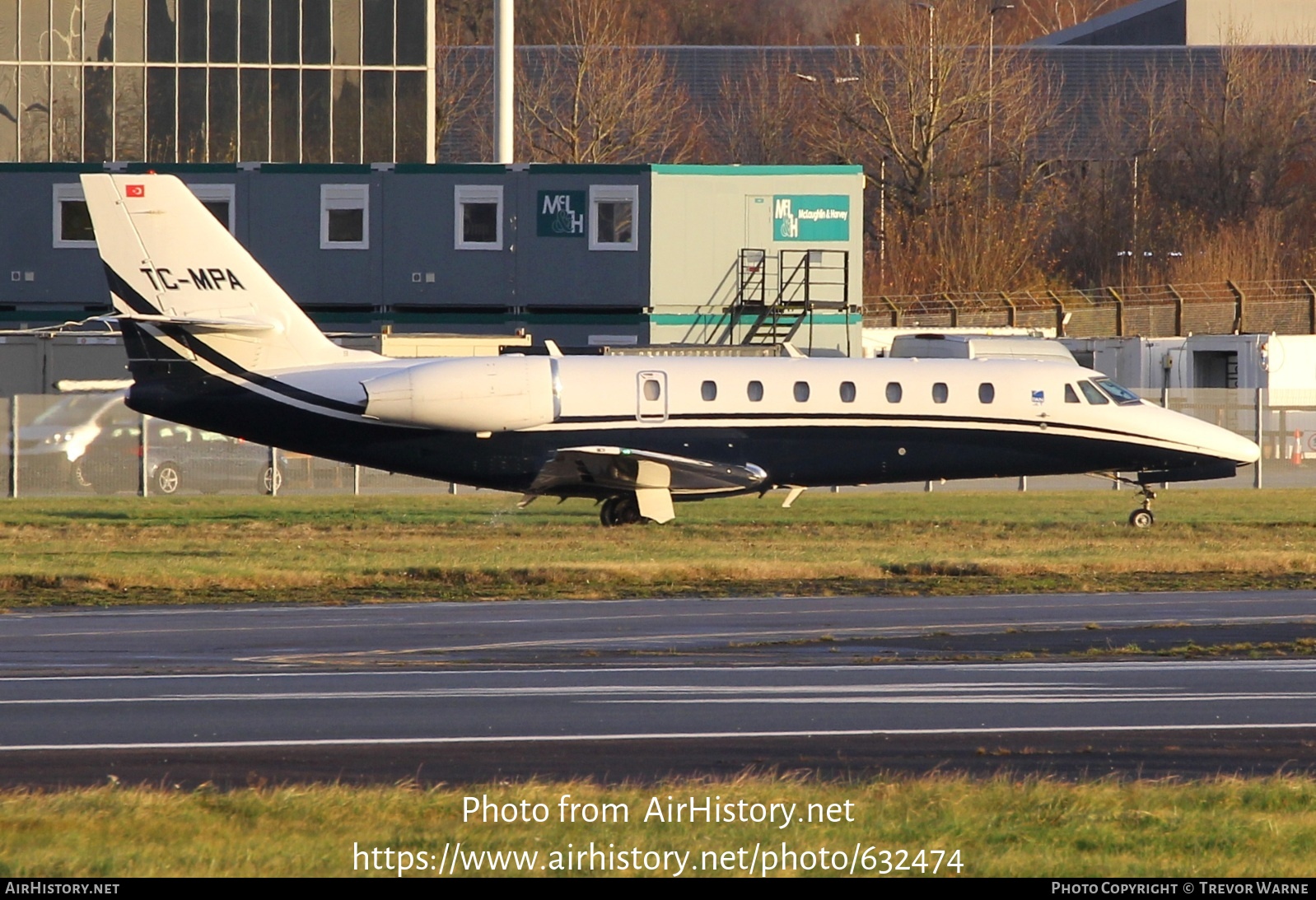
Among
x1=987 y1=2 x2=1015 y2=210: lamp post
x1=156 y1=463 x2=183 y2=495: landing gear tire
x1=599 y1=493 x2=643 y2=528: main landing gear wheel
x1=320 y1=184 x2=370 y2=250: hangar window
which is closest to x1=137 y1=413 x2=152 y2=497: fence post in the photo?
x1=156 y1=463 x2=183 y2=495: landing gear tire

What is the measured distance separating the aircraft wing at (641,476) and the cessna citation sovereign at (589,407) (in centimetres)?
4

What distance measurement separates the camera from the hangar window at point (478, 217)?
140ft

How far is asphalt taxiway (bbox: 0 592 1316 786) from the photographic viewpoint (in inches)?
435

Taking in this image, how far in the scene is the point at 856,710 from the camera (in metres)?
12.8

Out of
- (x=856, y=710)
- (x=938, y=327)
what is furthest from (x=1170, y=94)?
(x=856, y=710)

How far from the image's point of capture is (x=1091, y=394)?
97.9 feet

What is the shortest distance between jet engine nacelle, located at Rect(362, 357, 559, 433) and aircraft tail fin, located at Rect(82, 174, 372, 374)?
153cm

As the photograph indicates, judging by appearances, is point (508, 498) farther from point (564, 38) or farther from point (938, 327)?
point (564, 38)

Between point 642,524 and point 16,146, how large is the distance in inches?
1499

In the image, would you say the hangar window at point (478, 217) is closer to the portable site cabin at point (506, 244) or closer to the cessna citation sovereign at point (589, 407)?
the portable site cabin at point (506, 244)

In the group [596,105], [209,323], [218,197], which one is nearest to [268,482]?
[218,197]

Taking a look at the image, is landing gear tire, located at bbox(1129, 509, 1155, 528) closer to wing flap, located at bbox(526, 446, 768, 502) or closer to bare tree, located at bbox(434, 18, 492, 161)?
wing flap, located at bbox(526, 446, 768, 502)

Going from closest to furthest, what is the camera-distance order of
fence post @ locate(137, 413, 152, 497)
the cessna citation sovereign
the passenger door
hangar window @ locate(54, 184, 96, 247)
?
the cessna citation sovereign < the passenger door < fence post @ locate(137, 413, 152, 497) < hangar window @ locate(54, 184, 96, 247)

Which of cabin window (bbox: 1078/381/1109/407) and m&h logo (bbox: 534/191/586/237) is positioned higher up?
m&h logo (bbox: 534/191/586/237)
